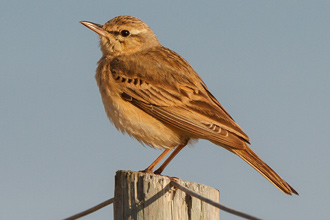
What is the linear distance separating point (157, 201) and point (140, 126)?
281cm

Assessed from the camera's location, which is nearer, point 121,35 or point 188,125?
point 188,125

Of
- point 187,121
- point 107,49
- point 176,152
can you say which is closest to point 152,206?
point 187,121

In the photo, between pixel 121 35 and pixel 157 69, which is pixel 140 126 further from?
pixel 121 35

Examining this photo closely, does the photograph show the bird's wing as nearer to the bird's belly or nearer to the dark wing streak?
the dark wing streak

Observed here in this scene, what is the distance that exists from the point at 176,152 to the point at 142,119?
3.10 ft

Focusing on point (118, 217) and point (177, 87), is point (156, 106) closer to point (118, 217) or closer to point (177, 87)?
point (177, 87)

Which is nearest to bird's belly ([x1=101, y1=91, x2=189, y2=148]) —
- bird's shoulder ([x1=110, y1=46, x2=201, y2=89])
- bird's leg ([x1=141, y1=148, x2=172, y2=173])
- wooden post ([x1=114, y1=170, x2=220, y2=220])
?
bird's leg ([x1=141, y1=148, x2=172, y2=173])

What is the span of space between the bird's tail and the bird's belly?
0.97 meters

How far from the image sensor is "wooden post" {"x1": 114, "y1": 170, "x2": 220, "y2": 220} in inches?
217

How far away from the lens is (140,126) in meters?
8.26

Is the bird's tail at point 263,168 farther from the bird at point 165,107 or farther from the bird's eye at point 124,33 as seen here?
the bird's eye at point 124,33

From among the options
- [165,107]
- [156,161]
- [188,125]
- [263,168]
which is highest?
[165,107]

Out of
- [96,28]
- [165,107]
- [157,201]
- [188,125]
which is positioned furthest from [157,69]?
[157,201]

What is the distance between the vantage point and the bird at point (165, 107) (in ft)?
26.1
